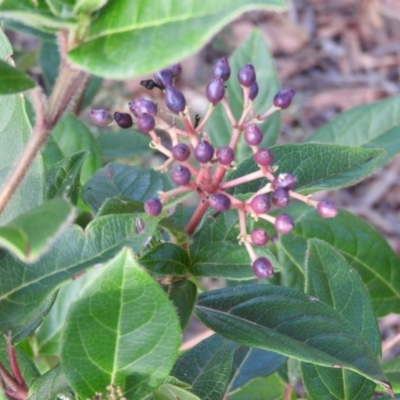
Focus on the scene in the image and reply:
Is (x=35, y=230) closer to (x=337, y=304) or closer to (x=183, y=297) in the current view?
(x=183, y=297)

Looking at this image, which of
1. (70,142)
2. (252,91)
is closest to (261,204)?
(252,91)

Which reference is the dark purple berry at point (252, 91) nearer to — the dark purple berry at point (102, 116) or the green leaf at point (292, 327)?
the dark purple berry at point (102, 116)

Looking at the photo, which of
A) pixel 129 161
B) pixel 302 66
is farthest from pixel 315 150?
pixel 302 66

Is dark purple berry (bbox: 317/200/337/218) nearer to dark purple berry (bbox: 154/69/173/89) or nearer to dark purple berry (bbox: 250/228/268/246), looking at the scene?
dark purple berry (bbox: 250/228/268/246)

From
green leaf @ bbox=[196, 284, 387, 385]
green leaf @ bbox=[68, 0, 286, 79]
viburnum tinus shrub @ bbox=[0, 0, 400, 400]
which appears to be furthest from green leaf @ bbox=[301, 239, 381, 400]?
green leaf @ bbox=[68, 0, 286, 79]

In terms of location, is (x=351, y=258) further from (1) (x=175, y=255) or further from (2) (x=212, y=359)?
(1) (x=175, y=255)

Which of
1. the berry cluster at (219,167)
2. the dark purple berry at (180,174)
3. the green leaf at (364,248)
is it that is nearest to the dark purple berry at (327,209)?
the berry cluster at (219,167)
